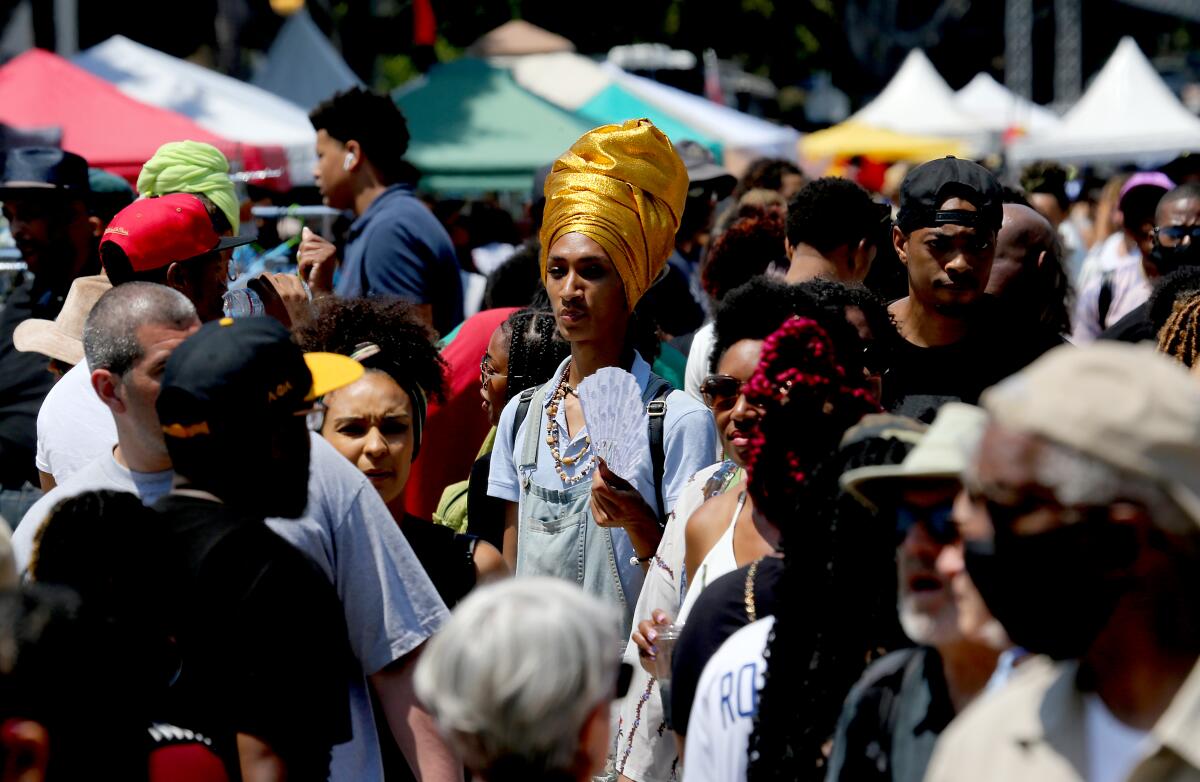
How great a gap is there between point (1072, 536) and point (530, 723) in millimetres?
761

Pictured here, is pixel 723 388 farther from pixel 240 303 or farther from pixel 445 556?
pixel 240 303

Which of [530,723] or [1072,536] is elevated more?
[1072,536]

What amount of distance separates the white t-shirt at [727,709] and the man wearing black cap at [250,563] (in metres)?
0.65

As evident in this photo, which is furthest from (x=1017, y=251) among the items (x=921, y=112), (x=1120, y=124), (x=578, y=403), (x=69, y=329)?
(x=921, y=112)

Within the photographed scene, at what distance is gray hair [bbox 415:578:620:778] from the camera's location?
2145 millimetres

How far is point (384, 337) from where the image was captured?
14.8 feet

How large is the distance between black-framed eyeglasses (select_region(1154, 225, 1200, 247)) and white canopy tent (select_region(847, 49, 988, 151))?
17197mm

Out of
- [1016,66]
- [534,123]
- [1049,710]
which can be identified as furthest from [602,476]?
[1016,66]

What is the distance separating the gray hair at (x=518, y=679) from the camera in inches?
84.4

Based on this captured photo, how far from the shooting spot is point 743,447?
3191 millimetres

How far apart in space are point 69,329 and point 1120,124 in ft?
66.1

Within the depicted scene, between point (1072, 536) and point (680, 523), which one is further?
point (680, 523)

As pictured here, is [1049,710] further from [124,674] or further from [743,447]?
[124,674]

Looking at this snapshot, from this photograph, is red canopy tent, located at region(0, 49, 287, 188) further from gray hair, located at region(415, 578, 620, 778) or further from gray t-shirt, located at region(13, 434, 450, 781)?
gray hair, located at region(415, 578, 620, 778)
